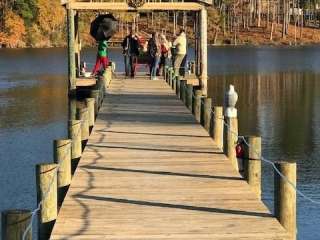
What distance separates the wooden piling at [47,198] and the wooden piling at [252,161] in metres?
3.62

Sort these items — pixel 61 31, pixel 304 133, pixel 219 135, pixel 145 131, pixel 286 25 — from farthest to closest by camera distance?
1. pixel 286 25
2. pixel 61 31
3. pixel 304 133
4. pixel 145 131
5. pixel 219 135

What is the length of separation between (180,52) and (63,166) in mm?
21895

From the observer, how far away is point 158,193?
10.4 metres

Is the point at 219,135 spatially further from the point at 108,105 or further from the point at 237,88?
the point at 237,88

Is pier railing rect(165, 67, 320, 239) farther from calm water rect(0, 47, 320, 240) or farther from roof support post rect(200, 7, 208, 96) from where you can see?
roof support post rect(200, 7, 208, 96)

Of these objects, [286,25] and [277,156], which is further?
[286,25]

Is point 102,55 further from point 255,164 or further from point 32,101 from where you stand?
point 255,164

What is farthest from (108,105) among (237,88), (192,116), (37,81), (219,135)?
(37,81)

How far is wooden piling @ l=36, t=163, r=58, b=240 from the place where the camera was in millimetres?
9164

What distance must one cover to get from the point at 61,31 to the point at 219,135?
117 m

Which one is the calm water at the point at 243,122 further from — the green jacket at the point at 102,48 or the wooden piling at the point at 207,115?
the green jacket at the point at 102,48

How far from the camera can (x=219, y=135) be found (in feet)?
50.8

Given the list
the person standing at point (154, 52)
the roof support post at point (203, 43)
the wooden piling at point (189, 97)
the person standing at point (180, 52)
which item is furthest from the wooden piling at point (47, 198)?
the roof support post at point (203, 43)

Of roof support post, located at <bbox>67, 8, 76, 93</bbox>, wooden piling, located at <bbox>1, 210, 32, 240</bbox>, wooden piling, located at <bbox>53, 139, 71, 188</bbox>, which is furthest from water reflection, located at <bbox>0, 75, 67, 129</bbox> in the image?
wooden piling, located at <bbox>1, 210, 32, 240</bbox>
